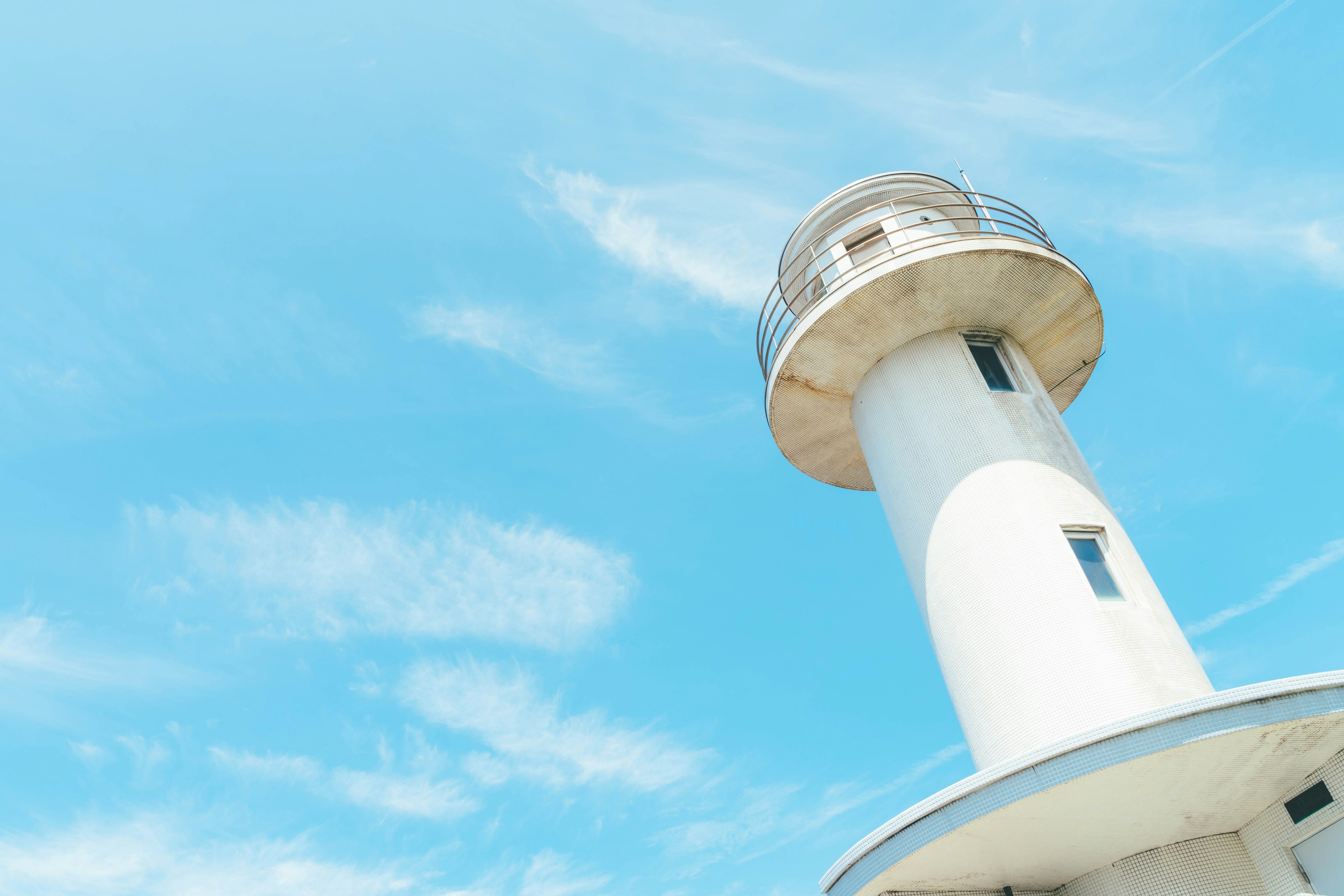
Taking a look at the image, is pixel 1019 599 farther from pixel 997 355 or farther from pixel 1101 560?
pixel 997 355

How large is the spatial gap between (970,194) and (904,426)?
4.40 meters

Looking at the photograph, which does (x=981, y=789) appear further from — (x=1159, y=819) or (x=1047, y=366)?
(x=1047, y=366)

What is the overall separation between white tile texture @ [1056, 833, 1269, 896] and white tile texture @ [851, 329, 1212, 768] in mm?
1406

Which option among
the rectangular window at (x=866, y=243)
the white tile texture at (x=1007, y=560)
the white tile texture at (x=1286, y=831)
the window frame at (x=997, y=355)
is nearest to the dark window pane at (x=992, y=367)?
the window frame at (x=997, y=355)

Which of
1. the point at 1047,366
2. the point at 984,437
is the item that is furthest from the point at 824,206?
the point at 984,437

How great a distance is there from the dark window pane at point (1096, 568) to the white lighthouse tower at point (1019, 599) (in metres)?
0.03

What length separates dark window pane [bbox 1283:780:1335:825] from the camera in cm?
777

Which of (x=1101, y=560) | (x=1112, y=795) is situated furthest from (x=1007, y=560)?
(x=1112, y=795)

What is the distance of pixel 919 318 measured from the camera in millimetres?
13430

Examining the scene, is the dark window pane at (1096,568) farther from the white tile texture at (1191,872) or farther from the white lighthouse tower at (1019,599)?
the white tile texture at (1191,872)

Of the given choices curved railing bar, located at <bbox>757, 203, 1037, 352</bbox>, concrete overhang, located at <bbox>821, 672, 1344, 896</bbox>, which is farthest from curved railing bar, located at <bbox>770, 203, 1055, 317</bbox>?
concrete overhang, located at <bbox>821, 672, 1344, 896</bbox>

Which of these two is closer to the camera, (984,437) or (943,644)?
(943,644)

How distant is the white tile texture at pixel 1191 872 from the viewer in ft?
27.9

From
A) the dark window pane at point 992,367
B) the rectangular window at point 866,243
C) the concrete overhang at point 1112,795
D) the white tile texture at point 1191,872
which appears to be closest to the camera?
the concrete overhang at point 1112,795
